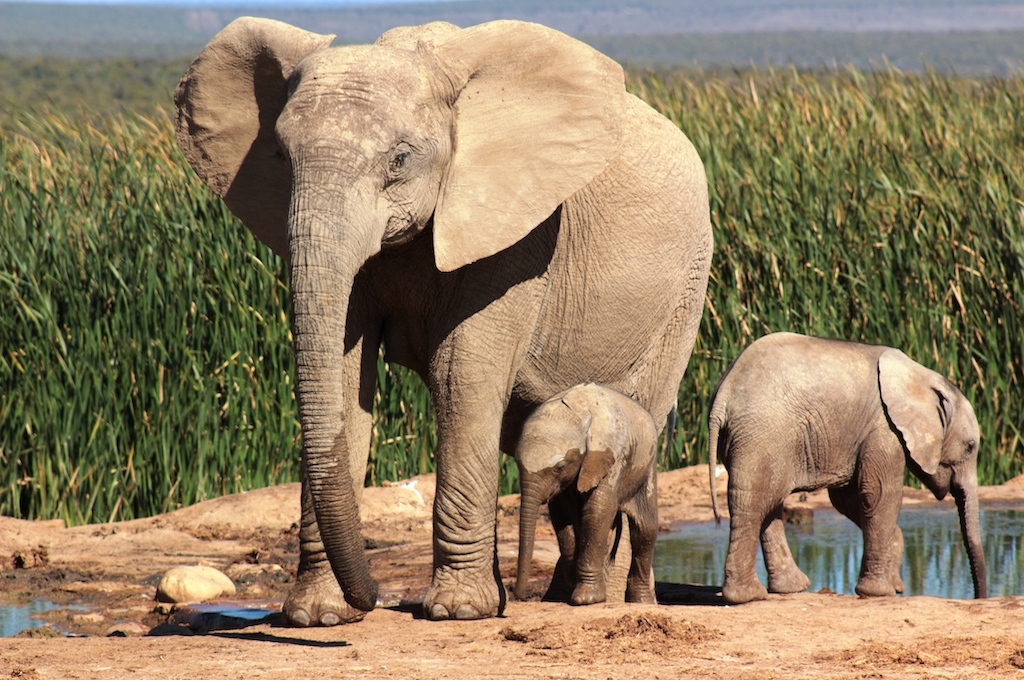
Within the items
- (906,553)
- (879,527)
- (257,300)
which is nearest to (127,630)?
(879,527)

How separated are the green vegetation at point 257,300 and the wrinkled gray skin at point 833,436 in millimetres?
3142

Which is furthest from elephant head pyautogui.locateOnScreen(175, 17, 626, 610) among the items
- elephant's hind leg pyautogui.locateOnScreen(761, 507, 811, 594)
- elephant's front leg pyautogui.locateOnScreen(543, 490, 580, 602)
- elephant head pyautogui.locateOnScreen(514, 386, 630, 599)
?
elephant's hind leg pyautogui.locateOnScreen(761, 507, 811, 594)

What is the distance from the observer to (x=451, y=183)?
573 cm

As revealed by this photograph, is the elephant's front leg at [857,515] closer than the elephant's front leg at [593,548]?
Result: No

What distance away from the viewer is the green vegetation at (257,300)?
8.95m

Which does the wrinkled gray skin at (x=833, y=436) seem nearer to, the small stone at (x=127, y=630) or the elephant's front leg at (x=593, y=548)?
the elephant's front leg at (x=593, y=548)

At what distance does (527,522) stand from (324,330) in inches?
47.1

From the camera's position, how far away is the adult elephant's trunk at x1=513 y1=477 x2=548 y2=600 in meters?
5.91

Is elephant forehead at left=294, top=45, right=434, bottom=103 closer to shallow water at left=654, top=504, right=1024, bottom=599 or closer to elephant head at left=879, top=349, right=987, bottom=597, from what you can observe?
elephant head at left=879, top=349, right=987, bottom=597

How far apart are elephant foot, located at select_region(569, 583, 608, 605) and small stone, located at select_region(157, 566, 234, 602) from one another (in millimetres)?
1841

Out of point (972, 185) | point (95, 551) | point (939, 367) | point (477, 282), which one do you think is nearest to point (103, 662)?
point (477, 282)

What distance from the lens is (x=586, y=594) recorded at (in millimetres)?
6156


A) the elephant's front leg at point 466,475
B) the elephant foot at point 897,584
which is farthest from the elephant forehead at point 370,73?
the elephant foot at point 897,584

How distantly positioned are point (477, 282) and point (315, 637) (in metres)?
1.42
